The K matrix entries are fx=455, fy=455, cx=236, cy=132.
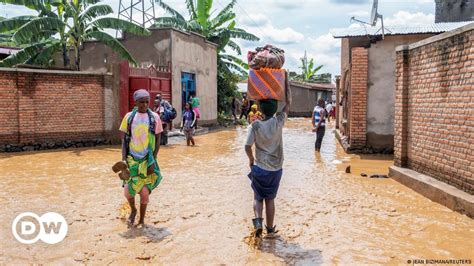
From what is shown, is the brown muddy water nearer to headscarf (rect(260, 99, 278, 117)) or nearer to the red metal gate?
headscarf (rect(260, 99, 278, 117))

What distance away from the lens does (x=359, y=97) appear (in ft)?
41.7

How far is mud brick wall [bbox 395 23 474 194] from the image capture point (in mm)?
6539

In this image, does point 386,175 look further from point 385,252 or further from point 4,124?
point 4,124

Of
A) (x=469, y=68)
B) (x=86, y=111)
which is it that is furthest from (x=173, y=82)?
(x=469, y=68)

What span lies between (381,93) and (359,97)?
615 millimetres

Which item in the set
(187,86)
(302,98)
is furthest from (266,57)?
(302,98)

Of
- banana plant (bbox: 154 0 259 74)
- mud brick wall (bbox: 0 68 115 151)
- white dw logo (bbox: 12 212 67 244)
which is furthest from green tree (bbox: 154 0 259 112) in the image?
white dw logo (bbox: 12 212 67 244)

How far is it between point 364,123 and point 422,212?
6552mm

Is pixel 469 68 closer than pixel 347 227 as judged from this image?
No

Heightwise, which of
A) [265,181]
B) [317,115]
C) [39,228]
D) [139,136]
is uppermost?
[317,115]

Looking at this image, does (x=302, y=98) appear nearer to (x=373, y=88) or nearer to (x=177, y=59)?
(x=177, y=59)

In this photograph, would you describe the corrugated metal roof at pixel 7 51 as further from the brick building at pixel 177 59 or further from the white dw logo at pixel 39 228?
the white dw logo at pixel 39 228

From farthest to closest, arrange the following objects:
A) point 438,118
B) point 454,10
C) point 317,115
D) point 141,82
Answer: point 454,10 → point 141,82 → point 317,115 → point 438,118

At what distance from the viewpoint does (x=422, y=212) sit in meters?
6.40
